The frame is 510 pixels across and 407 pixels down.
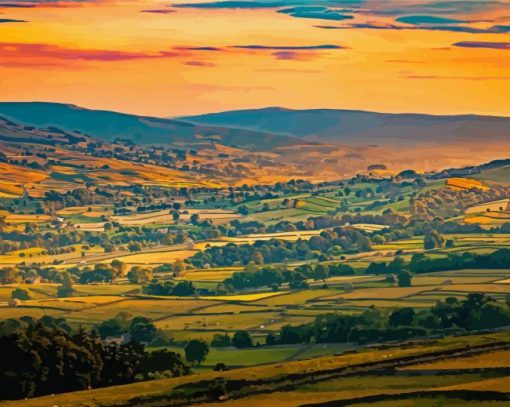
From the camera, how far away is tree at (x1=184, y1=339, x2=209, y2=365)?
5305 inches

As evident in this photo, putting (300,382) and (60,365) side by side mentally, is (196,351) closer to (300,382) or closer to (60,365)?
(60,365)

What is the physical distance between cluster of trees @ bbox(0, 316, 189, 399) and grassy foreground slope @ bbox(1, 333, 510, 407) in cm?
656

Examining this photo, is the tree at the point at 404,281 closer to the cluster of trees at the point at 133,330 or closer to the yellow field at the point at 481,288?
the yellow field at the point at 481,288

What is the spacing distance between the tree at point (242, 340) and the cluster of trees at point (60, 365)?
103ft

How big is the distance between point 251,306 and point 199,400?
96.2m

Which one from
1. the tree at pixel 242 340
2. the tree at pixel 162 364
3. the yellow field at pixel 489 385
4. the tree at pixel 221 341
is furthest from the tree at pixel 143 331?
the yellow field at pixel 489 385

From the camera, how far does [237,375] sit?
9794cm

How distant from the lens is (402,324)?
14575 centimetres

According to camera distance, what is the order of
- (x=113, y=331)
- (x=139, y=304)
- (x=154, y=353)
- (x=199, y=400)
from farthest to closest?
(x=139, y=304) < (x=113, y=331) < (x=154, y=353) < (x=199, y=400)

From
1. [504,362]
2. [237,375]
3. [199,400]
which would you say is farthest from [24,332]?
[504,362]

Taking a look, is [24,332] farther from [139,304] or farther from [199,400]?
[139,304]

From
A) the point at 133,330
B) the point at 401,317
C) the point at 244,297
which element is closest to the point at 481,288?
the point at 244,297

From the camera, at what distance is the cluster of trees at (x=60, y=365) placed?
101438 millimetres

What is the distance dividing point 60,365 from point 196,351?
1284 inches
